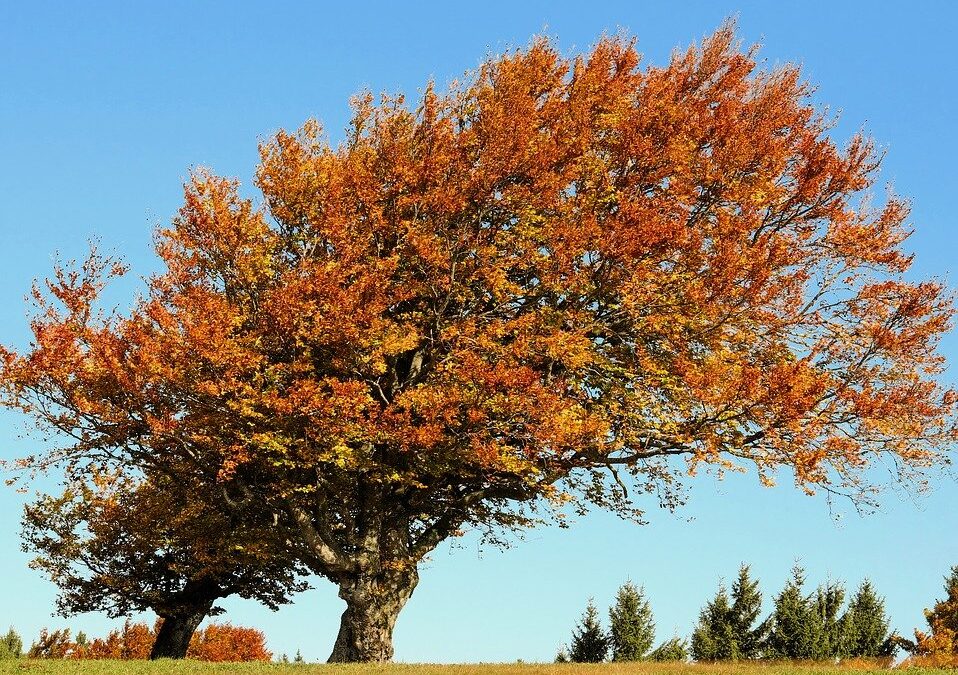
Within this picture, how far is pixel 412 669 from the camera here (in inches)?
920

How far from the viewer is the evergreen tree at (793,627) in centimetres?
4794

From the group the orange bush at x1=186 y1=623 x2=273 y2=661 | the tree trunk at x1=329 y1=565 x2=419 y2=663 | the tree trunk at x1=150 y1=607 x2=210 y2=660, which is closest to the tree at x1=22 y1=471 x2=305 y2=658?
the tree trunk at x1=150 y1=607 x2=210 y2=660

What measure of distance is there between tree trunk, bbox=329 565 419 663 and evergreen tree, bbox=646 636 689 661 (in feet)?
78.1

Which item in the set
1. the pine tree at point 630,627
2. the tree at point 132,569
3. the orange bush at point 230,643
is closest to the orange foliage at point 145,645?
the orange bush at point 230,643

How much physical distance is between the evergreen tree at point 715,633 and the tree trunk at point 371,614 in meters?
25.8

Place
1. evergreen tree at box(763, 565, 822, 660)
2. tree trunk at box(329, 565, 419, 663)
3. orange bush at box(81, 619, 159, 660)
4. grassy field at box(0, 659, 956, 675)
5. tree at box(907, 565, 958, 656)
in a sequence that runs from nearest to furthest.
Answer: grassy field at box(0, 659, 956, 675) < tree trunk at box(329, 565, 419, 663) < tree at box(907, 565, 958, 656) < evergreen tree at box(763, 565, 822, 660) < orange bush at box(81, 619, 159, 660)

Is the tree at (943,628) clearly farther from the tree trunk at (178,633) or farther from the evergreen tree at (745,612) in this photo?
the tree trunk at (178,633)

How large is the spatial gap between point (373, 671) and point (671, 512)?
12.9 meters

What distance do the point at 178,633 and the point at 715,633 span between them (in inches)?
1124

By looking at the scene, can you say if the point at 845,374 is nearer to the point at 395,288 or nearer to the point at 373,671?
the point at 395,288

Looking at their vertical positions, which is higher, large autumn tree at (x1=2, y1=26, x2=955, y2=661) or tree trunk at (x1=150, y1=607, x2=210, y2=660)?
large autumn tree at (x1=2, y1=26, x2=955, y2=661)

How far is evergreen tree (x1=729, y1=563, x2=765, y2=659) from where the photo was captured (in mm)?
48625

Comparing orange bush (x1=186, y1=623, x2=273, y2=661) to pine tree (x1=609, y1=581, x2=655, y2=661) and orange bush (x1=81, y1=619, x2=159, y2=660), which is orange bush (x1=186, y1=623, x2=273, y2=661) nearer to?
orange bush (x1=81, y1=619, x2=159, y2=660)

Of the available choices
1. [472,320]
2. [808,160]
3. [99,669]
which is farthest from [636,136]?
[99,669]
